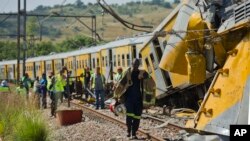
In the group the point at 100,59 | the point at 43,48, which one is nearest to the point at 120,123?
the point at 100,59

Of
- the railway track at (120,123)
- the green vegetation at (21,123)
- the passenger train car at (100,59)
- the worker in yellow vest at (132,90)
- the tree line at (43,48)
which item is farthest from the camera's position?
the tree line at (43,48)

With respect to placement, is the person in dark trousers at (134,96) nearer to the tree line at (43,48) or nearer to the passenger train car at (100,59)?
the passenger train car at (100,59)

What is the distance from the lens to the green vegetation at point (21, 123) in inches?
482

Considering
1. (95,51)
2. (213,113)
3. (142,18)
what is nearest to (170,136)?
(213,113)

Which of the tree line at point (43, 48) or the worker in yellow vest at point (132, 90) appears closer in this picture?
the worker in yellow vest at point (132, 90)

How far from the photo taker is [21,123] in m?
12.5

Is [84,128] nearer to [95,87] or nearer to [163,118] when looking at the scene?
[163,118]

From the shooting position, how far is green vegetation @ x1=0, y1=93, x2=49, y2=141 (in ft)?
40.2

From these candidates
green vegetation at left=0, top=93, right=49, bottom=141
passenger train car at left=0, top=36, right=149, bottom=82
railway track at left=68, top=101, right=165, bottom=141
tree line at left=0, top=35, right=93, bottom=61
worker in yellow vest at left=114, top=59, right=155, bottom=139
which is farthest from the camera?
tree line at left=0, top=35, right=93, bottom=61

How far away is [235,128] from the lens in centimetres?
668

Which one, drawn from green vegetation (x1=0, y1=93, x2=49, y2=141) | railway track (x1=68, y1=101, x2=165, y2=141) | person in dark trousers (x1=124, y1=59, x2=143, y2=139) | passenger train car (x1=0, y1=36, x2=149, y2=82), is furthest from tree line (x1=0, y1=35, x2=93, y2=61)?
person in dark trousers (x1=124, y1=59, x2=143, y2=139)

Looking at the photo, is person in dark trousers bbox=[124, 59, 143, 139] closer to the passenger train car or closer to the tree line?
the passenger train car

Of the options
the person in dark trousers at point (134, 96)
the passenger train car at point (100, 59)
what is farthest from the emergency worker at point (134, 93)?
the passenger train car at point (100, 59)

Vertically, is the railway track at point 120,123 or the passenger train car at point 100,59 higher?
the passenger train car at point 100,59
